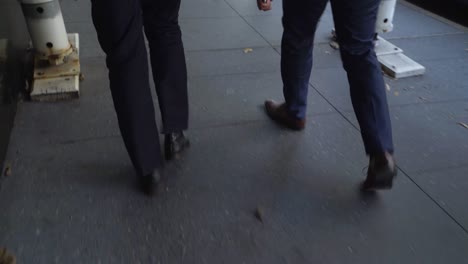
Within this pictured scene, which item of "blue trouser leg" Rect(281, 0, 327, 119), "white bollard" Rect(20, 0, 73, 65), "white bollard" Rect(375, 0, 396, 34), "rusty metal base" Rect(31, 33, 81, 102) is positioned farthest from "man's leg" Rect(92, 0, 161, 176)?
"white bollard" Rect(375, 0, 396, 34)

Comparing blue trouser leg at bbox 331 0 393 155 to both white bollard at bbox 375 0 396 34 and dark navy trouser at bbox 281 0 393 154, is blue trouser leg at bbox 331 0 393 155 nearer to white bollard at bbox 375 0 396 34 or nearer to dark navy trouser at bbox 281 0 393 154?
dark navy trouser at bbox 281 0 393 154

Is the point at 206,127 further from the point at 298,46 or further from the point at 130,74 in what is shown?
the point at 130,74

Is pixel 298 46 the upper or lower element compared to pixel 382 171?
upper

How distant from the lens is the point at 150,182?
193 centimetres

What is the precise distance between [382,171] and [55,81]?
6.99 feet

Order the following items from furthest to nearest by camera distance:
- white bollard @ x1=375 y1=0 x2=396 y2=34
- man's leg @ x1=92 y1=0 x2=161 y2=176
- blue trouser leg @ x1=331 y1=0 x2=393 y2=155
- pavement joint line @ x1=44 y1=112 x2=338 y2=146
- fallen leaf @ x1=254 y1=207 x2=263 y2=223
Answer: white bollard @ x1=375 y1=0 x2=396 y2=34, pavement joint line @ x1=44 y1=112 x2=338 y2=146, fallen leaf @ x1=254 y1=207 x2=263 y2=223, blue trouser leg @ x1=331 y1=0 x2=393 y2=155, man's leg @ x1=92 y1=0 x2=161 y2=176

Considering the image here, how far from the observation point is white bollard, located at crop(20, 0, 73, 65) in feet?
8.60

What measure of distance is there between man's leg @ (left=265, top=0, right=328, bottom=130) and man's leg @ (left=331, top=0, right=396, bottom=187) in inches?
11.1

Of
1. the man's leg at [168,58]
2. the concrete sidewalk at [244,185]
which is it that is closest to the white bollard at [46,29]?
the concrete sidewalk at [244,185]

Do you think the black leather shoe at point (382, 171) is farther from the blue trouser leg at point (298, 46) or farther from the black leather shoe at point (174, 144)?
the black leather shoe at point (174, 144)

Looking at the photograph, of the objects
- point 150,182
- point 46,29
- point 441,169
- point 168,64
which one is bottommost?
point 441,169

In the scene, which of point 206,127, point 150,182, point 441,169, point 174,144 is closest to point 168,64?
point 174,144

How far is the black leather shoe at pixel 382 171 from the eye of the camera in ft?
6.09

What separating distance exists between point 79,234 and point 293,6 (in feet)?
4.73
